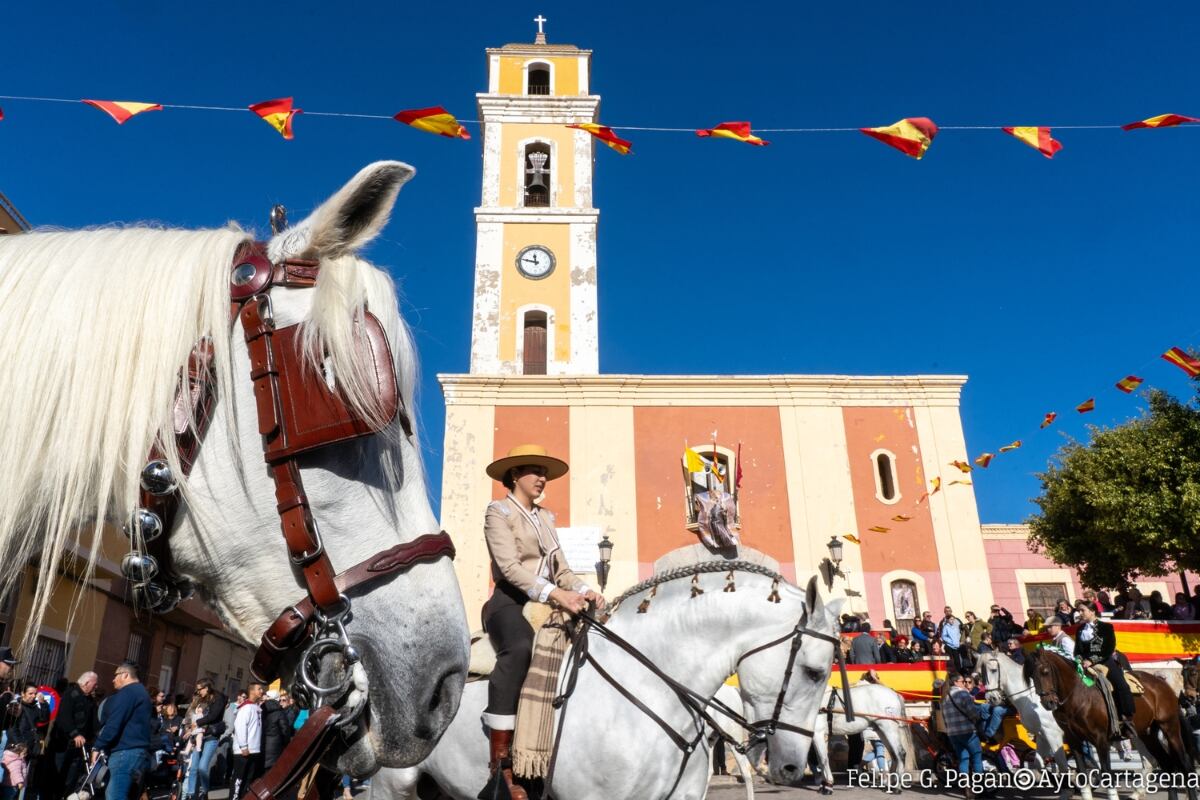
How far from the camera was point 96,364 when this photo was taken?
3.77 ft

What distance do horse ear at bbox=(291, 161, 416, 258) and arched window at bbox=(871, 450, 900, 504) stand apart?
66.9 feet

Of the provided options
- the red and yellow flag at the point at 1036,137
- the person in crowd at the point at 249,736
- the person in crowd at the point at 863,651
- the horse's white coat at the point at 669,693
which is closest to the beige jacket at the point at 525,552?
the horse's white coat at the point at 669,693

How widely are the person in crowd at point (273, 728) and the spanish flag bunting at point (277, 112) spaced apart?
751 cm

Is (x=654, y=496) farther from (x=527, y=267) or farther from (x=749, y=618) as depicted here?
(x=749, y=618)

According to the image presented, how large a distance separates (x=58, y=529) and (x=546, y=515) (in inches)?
130

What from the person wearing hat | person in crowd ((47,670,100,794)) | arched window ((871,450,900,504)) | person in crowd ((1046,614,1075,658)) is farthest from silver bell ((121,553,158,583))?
arched window ((871,450,900,504))

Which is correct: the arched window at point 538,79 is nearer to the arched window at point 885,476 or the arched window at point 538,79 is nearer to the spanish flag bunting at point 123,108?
the arched window at point 885,476

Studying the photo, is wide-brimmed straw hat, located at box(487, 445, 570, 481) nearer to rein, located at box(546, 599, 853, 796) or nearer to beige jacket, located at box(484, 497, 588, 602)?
beige jacket, located at box(484, 497, 588, 602)

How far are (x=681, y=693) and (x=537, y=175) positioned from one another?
23.3 meters

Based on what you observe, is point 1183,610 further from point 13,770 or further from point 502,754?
point 13,770

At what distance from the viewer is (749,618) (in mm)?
4074

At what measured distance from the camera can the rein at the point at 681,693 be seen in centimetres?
375

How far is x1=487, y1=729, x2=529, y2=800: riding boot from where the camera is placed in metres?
3.64

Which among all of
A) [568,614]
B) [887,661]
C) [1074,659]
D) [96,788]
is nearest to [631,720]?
[568,614]
